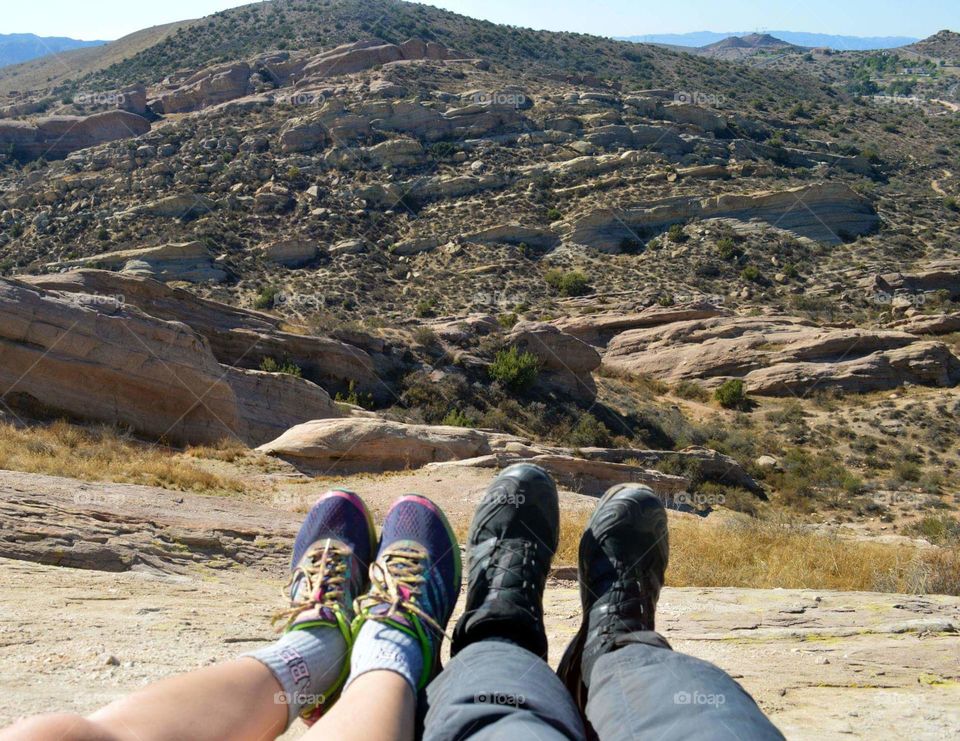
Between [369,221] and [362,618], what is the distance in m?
35.4

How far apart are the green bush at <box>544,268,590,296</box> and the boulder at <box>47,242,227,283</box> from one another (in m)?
13.7

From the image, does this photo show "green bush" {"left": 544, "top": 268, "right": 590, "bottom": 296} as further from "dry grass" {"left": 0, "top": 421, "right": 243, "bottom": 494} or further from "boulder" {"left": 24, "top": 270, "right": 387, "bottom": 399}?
"dry grass" {"left": 0, "top": 421, "right": 243, "bottom": 494}

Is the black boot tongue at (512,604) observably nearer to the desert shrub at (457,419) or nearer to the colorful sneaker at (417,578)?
the colorful sneaker at (417,578)

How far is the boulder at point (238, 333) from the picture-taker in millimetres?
14398

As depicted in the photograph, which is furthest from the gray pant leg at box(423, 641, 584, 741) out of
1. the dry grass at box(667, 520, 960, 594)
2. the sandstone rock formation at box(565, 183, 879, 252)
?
the sandstone rock formation at box(565, 183, 879, 252)

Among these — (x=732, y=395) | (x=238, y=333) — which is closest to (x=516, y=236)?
(x=732, y=395)

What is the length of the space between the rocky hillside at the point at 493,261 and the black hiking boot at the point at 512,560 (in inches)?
288

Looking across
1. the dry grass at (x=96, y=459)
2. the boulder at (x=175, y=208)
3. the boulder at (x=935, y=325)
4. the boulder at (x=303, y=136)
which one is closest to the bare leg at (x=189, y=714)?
the dry grass at (x=96, y=459)

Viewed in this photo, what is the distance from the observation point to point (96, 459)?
26.7ft

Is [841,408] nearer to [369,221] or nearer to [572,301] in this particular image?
[572,301]

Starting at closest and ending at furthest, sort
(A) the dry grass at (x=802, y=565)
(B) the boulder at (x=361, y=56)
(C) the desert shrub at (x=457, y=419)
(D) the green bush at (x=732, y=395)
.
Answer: (A) the dry grass at (x=802, y=565)
(C) the desert shrub at (x=457, y=419)
(D) the green bush at (x=732, y=395)
(B) the boulder at (x=361, y=56)

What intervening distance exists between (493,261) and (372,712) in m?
32.3

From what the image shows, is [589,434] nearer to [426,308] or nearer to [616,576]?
[426,308]

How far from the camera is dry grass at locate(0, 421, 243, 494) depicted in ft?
24.1
